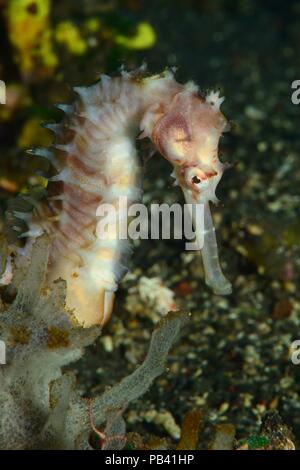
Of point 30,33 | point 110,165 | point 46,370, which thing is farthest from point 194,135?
point 30,33

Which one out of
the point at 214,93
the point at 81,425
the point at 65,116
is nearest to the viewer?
the point at 81,425

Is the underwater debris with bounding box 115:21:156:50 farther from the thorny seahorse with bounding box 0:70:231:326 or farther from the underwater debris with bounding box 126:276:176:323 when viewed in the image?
the thorny seahorse with bounding box 0:70:231:326

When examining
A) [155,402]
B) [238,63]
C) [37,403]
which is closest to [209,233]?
[37,403]

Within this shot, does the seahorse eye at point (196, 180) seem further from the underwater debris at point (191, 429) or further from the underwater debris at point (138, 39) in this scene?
the underwater debris at point (138, 39)

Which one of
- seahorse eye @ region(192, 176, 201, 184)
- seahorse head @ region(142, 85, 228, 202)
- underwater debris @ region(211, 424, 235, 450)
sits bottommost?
underwater debris @ region(211, 424, 235, 450)

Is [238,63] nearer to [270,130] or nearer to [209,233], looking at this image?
[270,130]

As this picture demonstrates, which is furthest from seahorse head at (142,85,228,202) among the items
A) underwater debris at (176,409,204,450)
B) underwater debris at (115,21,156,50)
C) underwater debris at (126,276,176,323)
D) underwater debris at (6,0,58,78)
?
underwater debris at (115,21,156,50)

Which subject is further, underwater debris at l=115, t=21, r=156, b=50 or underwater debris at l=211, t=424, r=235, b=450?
underwater debris at l=115, t=21, r=156, b=50
